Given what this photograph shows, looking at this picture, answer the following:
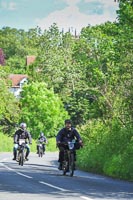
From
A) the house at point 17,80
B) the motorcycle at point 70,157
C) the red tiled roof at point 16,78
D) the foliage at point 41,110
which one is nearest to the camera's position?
the motorcycle at point 70,157

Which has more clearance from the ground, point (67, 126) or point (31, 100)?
point (31, 100)

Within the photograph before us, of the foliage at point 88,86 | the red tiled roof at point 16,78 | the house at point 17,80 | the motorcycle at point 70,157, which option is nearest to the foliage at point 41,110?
the foliage at point 88,86

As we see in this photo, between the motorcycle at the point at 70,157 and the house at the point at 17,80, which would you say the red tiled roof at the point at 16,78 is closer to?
the house at the point at 17,80

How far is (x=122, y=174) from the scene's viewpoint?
2173cm

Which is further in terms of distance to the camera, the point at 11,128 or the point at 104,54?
the point at 11,128

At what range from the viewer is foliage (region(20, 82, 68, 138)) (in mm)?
91938

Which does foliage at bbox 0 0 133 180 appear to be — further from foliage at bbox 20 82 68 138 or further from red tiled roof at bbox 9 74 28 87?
red tiled roof at bbox 9 74 28 87

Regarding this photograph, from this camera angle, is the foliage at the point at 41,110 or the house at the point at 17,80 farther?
the house at the point at 17,80

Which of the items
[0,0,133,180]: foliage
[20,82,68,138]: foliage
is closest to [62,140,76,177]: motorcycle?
[0,0,133,180]: foliage

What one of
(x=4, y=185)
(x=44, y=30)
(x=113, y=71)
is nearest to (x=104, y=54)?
(x=113, y=71)

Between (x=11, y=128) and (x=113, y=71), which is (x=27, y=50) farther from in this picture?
(x=113, y=71)

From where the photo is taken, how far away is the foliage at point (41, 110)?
91.9 meters

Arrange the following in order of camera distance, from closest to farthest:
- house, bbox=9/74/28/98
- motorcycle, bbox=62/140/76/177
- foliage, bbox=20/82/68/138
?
motorcycle, bbox=62/140/76/177, foliage, bbox=20/82/68/138, house, bbox=9/74/28/98

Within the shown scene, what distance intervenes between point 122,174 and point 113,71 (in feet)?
42.8
